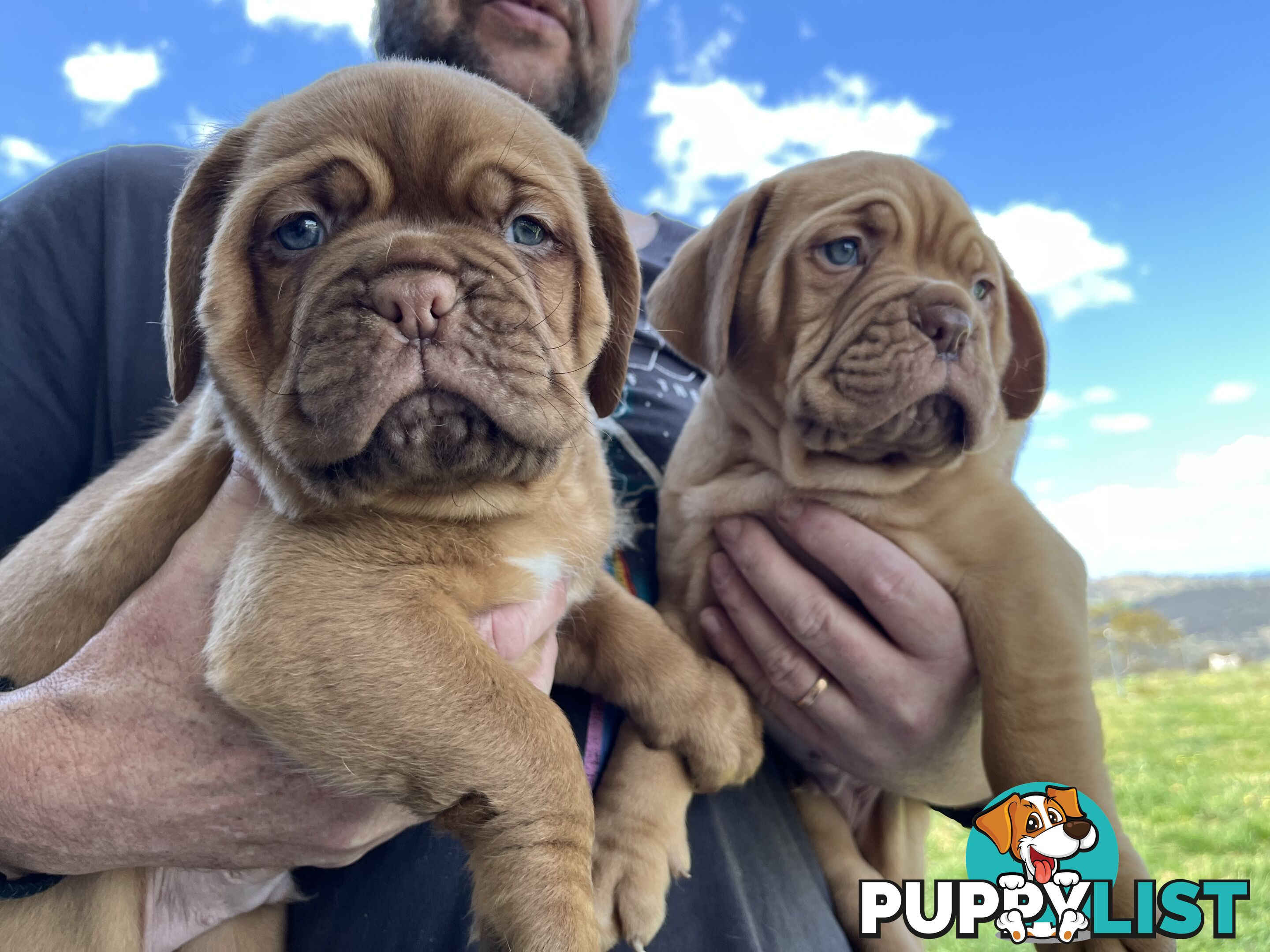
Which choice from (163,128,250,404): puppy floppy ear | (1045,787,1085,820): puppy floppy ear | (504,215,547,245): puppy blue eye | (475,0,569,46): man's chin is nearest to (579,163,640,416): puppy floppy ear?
(504,215,547,245): puppy blue eye

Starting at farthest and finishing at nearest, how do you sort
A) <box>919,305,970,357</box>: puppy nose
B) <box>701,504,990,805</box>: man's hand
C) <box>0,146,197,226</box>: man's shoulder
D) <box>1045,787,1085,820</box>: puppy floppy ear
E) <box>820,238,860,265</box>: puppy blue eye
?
<box>0,146,197,226</box>: man's shoulder → <box>820,238,860,265</box>: puppy blue eye → <box>701,504,990,805</box>: man's hand → <box>919,305,970,357</box>: puppy nose → <box>1045,787,1085,820</box>: puppy floppy ear

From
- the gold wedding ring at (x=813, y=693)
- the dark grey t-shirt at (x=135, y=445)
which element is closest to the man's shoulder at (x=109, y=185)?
the dark grey t-shirt at (x=135, y=445)

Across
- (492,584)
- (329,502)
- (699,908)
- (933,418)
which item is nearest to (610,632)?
(492,584)

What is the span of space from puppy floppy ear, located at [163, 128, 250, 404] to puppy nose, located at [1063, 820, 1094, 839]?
262cm

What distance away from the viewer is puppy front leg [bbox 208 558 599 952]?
5.84ft

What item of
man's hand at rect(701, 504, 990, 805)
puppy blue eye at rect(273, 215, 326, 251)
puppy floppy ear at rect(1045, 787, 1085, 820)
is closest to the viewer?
puppy blue eye at rect(273, 215, 326, 251)

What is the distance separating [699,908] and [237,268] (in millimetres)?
2110

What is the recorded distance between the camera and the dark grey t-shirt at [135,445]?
223cm

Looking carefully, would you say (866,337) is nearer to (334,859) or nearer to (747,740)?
(747,740)

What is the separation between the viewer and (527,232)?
2182mm

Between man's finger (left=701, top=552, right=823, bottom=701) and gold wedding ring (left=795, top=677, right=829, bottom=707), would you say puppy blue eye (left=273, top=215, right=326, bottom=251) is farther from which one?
gold wedding ring (left=795, top=677, right=829, bottom=707)

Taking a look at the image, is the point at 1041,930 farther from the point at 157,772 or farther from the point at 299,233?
the point at 299,233

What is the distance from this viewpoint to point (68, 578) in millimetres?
2201

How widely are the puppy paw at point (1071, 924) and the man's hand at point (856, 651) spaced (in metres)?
0.58
